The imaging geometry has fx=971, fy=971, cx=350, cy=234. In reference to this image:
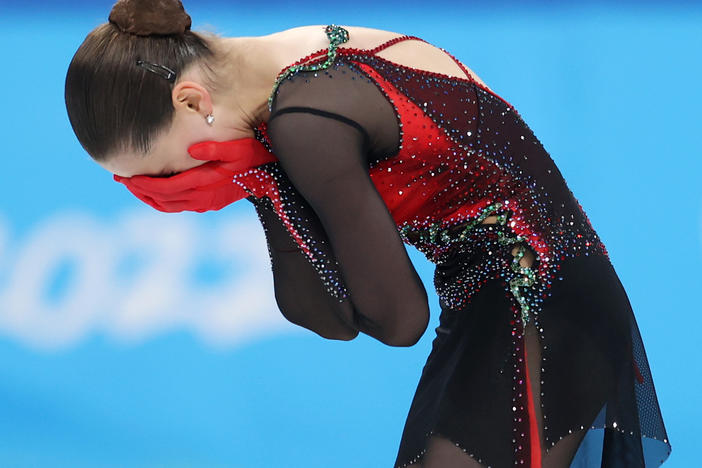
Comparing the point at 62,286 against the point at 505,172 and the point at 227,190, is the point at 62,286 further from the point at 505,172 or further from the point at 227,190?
the point at 505,172

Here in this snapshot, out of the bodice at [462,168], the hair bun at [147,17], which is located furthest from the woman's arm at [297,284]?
the hair bun at [147,17]

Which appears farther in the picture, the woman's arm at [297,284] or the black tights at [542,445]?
the woman's arm at [297,284]

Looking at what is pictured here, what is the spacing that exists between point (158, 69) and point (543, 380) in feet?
1.66

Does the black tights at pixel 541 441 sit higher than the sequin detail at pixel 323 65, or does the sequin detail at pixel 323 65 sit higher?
the sequin detail at pixel 323 65

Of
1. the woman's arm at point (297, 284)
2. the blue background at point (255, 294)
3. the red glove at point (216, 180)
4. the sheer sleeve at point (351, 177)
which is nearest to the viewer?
the sheer sleeve at point (351, 177)

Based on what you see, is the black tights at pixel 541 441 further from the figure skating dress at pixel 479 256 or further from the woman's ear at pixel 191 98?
the woman's ear at pixel 191 98

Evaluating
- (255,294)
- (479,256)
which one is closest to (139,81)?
(479,256)

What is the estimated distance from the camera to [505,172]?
102 centimetres

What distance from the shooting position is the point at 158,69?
36.4 inches

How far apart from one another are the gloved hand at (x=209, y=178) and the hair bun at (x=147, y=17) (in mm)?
121

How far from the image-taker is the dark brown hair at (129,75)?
36.5 inches

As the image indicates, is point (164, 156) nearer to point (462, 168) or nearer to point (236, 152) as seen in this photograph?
point (236, 152)

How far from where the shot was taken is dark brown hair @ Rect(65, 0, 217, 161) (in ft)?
3.04

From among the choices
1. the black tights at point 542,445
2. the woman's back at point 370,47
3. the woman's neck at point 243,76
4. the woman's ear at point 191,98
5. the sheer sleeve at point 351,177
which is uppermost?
the woman's back at point 370,47
